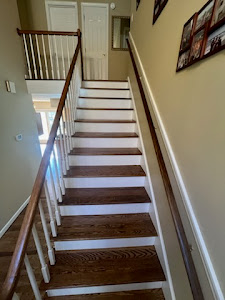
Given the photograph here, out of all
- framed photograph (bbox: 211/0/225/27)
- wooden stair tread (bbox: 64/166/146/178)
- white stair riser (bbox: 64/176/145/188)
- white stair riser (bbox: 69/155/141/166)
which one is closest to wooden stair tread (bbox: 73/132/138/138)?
white stair riser (bbox: 69/155/141/166)

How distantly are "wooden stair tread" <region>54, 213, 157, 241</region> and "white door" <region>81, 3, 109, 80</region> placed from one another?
359 centimetres

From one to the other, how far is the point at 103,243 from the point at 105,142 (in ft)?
3.80

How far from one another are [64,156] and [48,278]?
101cm

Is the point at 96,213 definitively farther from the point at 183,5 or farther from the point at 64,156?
the point at 183,5

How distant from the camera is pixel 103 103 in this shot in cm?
249

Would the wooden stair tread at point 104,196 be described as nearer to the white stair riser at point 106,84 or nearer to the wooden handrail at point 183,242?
the wooden handrail at point 183,242

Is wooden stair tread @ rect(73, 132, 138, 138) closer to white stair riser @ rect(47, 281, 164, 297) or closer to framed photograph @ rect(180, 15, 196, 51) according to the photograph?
framed photograph @ rect(180, 15, 196, 51)

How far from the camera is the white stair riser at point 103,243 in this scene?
130 centimetres

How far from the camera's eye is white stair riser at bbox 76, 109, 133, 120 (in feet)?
7.58

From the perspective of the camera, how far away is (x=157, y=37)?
1508 millimetres

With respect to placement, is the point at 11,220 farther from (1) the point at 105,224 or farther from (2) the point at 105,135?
(2) the point at 105,135

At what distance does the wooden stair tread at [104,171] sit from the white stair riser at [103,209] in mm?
319

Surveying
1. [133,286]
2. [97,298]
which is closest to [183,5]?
[133,286]

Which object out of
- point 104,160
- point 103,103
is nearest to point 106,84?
point 103,103
